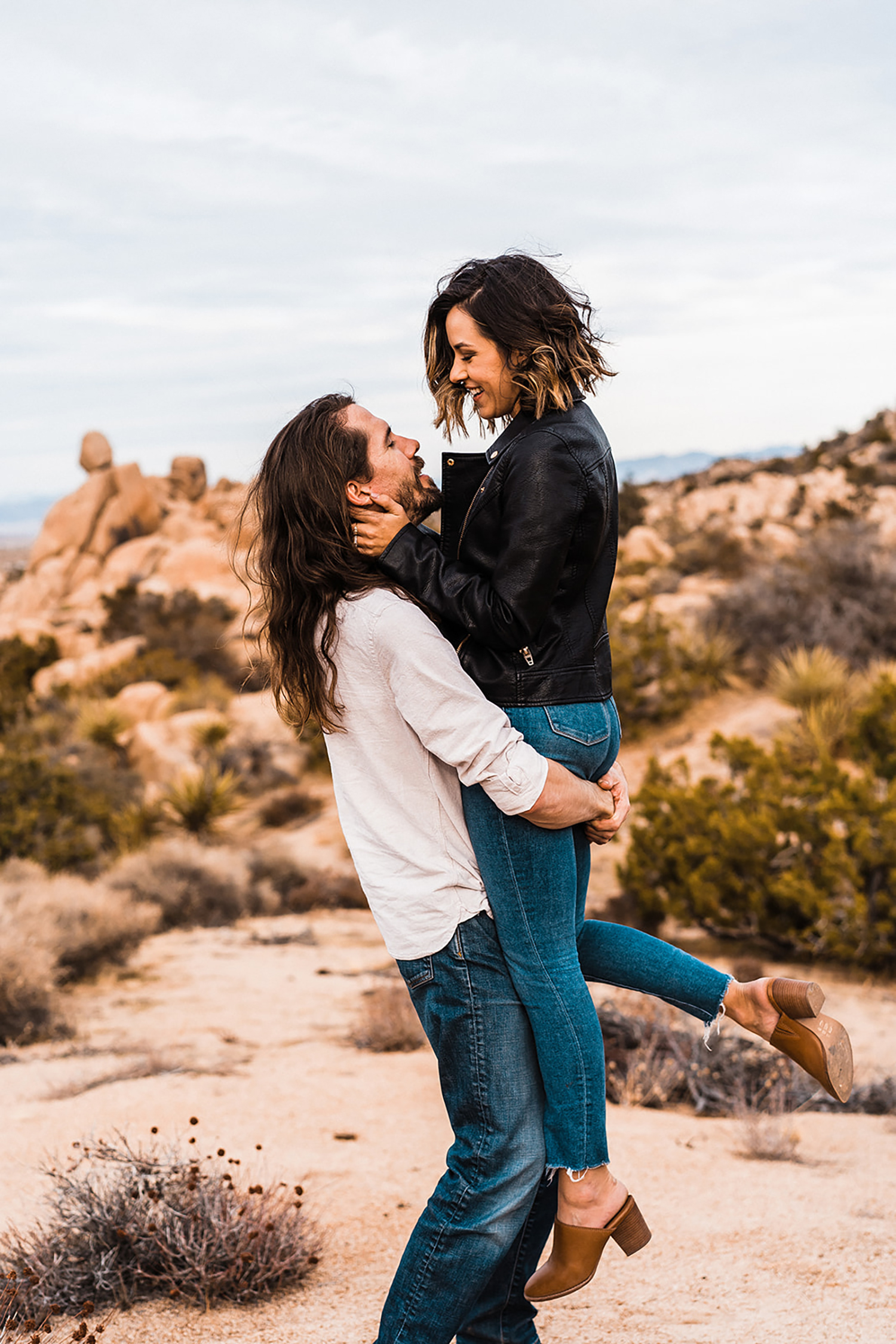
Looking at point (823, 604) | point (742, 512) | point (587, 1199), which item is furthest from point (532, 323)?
point (742, 512)

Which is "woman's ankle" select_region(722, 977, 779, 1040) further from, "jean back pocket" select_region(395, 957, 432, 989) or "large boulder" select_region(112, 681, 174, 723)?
"large boulder" select_region(112, 681, 174, 723)

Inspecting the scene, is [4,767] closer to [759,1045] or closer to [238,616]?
[759,1045]

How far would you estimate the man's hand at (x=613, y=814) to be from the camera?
2578 mm

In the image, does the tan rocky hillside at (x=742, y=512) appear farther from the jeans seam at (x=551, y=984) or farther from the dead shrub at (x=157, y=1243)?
the jeans seam at (x=551, y=984)

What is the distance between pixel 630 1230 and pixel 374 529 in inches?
64.8

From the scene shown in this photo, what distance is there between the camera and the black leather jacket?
7.61ft

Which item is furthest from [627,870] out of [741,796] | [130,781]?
[130,781]

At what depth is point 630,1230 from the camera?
2.52 meters

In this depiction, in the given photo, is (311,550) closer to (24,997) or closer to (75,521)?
(24,997)

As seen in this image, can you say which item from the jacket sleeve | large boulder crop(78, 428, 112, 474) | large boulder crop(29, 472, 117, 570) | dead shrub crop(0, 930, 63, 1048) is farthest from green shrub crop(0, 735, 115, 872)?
large boulder crop(78, 428, 112, 474)

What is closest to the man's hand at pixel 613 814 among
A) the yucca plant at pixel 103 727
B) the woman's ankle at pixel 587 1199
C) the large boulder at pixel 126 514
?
the woman's ankle at pixel 587 1199

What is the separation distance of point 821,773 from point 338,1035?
173 inches

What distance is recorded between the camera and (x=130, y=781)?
16312 millimetres

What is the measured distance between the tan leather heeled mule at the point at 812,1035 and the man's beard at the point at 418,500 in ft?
4.48
